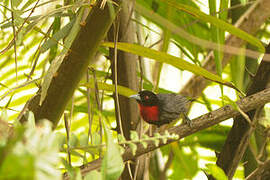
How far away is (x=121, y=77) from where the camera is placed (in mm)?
1294

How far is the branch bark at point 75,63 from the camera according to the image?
82cm

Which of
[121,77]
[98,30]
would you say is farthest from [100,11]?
[121,77]

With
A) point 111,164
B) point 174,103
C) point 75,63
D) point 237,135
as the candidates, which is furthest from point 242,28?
point 111,164

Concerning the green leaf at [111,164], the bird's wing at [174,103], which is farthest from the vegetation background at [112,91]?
the bird's wing at [174,103]

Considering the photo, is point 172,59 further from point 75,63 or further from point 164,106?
point 164,106

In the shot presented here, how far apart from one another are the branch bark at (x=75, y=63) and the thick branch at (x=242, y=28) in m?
1.13

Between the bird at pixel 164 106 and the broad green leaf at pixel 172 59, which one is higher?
the bird at pixel 164 106

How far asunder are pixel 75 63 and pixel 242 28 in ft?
4.22

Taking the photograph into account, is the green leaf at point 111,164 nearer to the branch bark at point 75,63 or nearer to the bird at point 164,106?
the branch bark at point 75,63

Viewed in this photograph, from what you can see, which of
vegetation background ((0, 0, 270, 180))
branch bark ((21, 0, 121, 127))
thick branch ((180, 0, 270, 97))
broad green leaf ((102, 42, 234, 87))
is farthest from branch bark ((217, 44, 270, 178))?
thick branch ((180, 0, 270, 97))

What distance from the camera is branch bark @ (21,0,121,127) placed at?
82 cm

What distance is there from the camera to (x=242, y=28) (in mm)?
1901

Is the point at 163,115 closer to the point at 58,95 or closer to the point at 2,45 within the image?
the point at 2,45

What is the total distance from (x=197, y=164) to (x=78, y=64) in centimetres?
132
